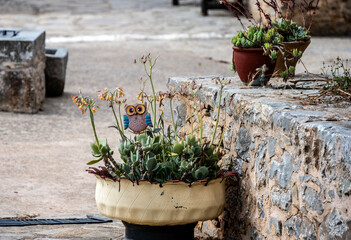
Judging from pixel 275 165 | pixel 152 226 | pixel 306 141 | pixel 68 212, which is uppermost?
pixel 306 141

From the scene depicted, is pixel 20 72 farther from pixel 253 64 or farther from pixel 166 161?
pixel 166 161

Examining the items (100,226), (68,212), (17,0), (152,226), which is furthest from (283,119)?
(17,0)

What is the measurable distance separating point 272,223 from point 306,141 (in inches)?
18.8

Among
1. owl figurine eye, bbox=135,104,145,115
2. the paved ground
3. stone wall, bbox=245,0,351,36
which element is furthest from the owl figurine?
stone wall, bbox=245,0,351,36

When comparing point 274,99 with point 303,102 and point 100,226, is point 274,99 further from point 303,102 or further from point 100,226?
point 100,226

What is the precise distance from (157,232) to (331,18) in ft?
30.0

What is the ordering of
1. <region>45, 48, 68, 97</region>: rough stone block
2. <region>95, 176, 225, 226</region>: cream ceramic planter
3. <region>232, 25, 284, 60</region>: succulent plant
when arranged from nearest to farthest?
<region>95, 176, 225, 226</region>: cream ceramic planter < <region>232, 25, 284, 60</region>: succulent plant < <region>45, 48, 68, 97</region>: rough stone block

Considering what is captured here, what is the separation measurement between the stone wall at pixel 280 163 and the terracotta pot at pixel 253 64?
8 centimetres

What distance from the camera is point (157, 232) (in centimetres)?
303

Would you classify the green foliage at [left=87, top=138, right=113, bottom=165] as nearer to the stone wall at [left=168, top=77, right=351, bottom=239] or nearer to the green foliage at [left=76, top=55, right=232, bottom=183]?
the green foliage at [left=76, top=55, right=232, bottom=183]

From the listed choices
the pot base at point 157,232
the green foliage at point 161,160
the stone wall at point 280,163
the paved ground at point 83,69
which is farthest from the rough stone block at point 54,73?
the pot base at point 157,232

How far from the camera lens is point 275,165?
8.92 ft

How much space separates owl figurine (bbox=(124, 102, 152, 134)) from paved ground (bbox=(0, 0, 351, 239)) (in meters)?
0.59

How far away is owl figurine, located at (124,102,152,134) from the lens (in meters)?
3.25
